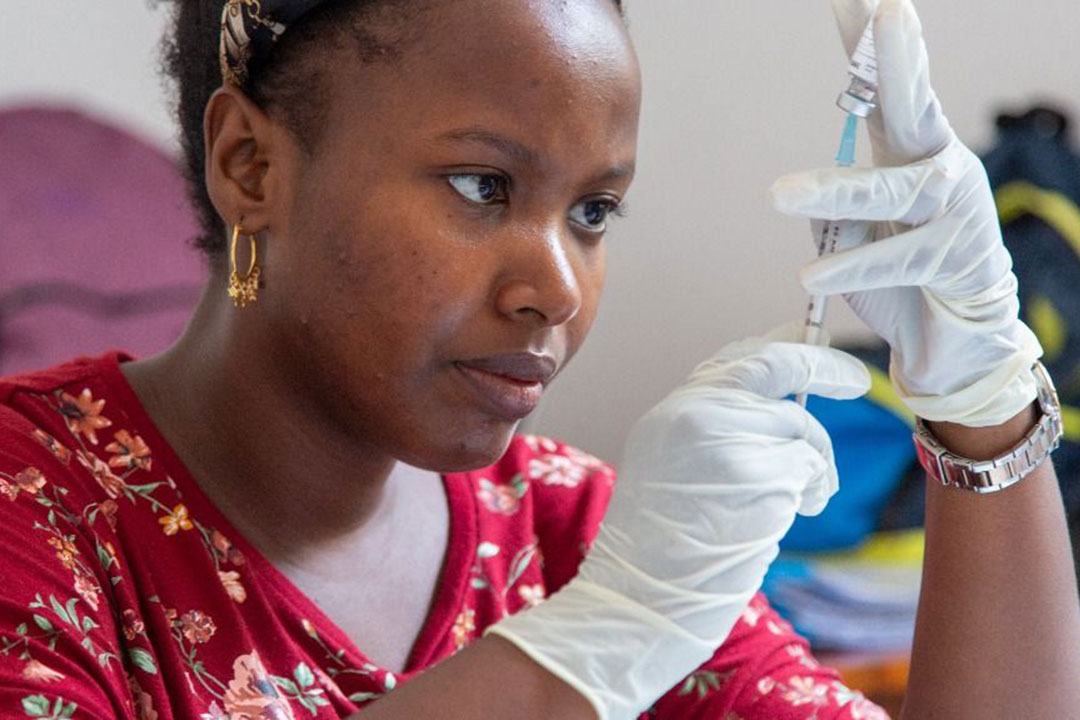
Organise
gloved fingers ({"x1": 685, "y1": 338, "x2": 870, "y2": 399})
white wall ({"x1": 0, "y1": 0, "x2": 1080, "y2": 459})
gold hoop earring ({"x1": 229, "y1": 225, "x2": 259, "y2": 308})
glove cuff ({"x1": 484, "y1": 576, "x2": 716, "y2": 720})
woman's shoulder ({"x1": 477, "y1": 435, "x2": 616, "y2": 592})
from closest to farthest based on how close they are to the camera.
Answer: glove cuff ({"x1": 484, "y1": 576, "x2": 716, "y2": 720})
gloved fingers ({"x1": 685, "y1": 338, "x2": 870, "y2": 399})
gold hoop earring ({"x1": 229, "y1": 225, "x2": 259, "y2": 308})
woman's shoulder ({"x1": 477, "y1": 435, "x2": 616, "y2": 592})
white wall ({"x1": 0, "y1": 0, "x2": 1080, "y2": 459})

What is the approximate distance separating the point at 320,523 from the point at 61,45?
1.65m

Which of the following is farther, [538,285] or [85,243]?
[85,243]

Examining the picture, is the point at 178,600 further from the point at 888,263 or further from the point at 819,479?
the point at 888,263

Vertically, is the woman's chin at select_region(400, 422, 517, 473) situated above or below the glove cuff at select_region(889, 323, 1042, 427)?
below

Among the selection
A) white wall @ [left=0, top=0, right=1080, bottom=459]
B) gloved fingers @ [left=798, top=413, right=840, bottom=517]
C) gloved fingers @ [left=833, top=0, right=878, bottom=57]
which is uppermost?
white wall @ [left=0, top=0, right=1080, bottom=459]

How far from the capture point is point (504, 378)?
1.14 metres

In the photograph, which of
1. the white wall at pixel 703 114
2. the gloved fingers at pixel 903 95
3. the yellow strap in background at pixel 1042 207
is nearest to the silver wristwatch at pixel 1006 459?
the gloved fingers at pixel 903 95

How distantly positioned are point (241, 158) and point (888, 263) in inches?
22.0

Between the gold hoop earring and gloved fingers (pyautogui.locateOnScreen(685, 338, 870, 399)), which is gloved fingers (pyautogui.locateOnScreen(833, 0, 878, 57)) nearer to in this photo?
gloved fingers (pyautogui.locateOnScreen(685, 338, 870, 399))

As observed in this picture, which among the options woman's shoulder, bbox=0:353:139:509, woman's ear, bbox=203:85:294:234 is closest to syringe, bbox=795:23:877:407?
woman's ear, bbox=203:85:294:234

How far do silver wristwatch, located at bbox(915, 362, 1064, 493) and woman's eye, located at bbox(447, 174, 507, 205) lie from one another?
47 cm

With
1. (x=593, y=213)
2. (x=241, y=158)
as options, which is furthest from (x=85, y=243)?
(x=593, y=213)

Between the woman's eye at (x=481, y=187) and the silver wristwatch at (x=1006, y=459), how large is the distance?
47 cm

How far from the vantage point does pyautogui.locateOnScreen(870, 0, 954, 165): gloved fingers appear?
1081 mm
